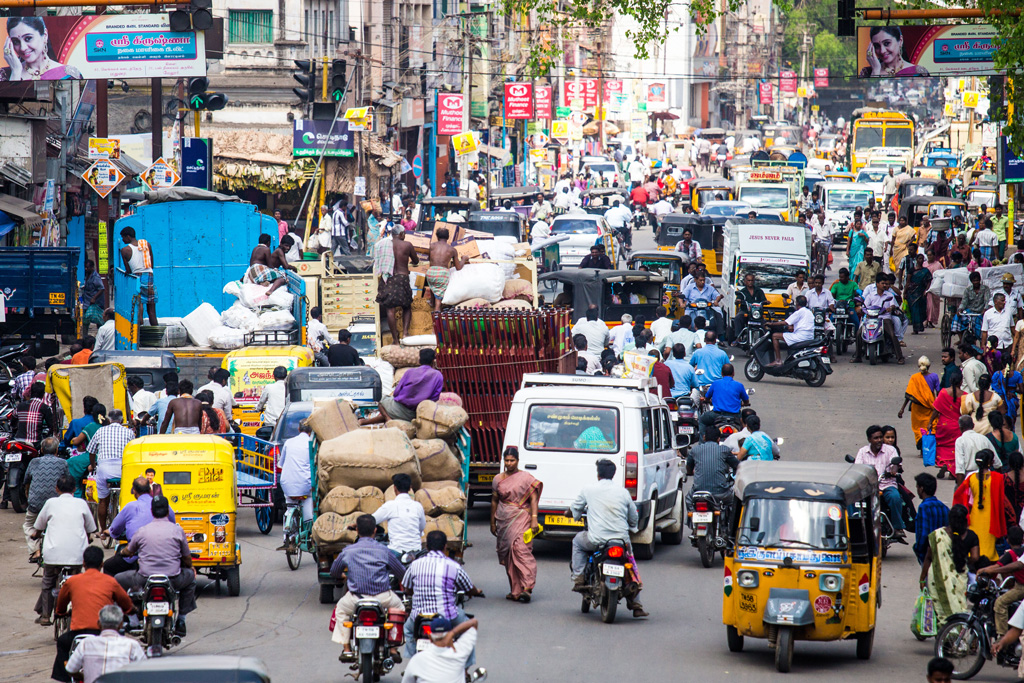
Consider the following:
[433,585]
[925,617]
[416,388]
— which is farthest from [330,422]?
[925,617]

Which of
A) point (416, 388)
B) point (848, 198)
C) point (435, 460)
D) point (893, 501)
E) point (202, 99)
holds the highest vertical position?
point (202, 99)

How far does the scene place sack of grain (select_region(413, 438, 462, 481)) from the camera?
42.0ft

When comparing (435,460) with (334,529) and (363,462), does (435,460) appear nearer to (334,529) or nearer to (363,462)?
(363,462)

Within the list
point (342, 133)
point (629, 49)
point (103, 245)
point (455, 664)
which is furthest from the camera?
point (629, 49)

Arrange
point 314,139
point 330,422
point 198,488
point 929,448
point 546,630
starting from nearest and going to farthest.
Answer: point 546,630
point 198,488
point 330,422
point 929,448
point 314,139

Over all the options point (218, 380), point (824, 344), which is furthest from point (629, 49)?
point (218, 380)

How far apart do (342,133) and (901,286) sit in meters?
17.0

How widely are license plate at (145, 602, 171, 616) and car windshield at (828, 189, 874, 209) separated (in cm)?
3997

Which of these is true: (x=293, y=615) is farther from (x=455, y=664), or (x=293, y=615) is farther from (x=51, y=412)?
(x=51, y=412)

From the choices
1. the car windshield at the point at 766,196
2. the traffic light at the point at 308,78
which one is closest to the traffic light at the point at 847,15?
the traffic light at the point at 308,78

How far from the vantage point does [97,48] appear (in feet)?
76.2

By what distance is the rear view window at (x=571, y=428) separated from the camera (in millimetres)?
13523

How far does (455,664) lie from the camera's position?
823 cm

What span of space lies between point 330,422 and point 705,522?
3.66m
